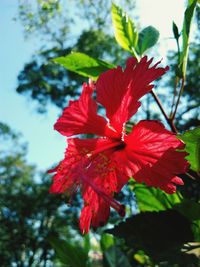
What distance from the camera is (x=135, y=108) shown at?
803mm

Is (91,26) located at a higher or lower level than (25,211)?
higher

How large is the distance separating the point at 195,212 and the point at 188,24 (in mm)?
501

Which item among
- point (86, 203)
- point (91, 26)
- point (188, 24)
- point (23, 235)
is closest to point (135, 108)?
point (86, 203)

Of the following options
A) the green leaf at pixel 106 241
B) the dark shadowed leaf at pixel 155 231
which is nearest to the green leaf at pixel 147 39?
the dark shadowed leaf at pixel 155 231

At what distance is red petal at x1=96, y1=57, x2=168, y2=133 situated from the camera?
785mm

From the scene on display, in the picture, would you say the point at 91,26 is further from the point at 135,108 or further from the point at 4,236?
the point at 135,108

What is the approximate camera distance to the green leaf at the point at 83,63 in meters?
1.15

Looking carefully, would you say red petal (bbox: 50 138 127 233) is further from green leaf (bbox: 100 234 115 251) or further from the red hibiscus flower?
green leaf (bbox: 100 234 115 251)

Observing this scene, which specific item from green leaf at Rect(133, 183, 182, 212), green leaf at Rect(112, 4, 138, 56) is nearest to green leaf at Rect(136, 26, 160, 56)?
green leaf at Rect(112, 4, 138, 56)

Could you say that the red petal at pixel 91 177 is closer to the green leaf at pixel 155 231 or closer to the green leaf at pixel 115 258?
the green leaf at pixel 155 231

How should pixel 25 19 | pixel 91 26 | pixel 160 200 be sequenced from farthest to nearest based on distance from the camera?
pixel 91 26 → pixel 25 19 → pixel 160 200

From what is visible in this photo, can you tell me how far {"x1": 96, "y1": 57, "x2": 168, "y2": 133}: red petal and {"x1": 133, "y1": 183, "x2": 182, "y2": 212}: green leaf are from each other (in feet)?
1.23

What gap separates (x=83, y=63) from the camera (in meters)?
1.16

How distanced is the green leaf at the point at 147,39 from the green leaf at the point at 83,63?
0.64ft
